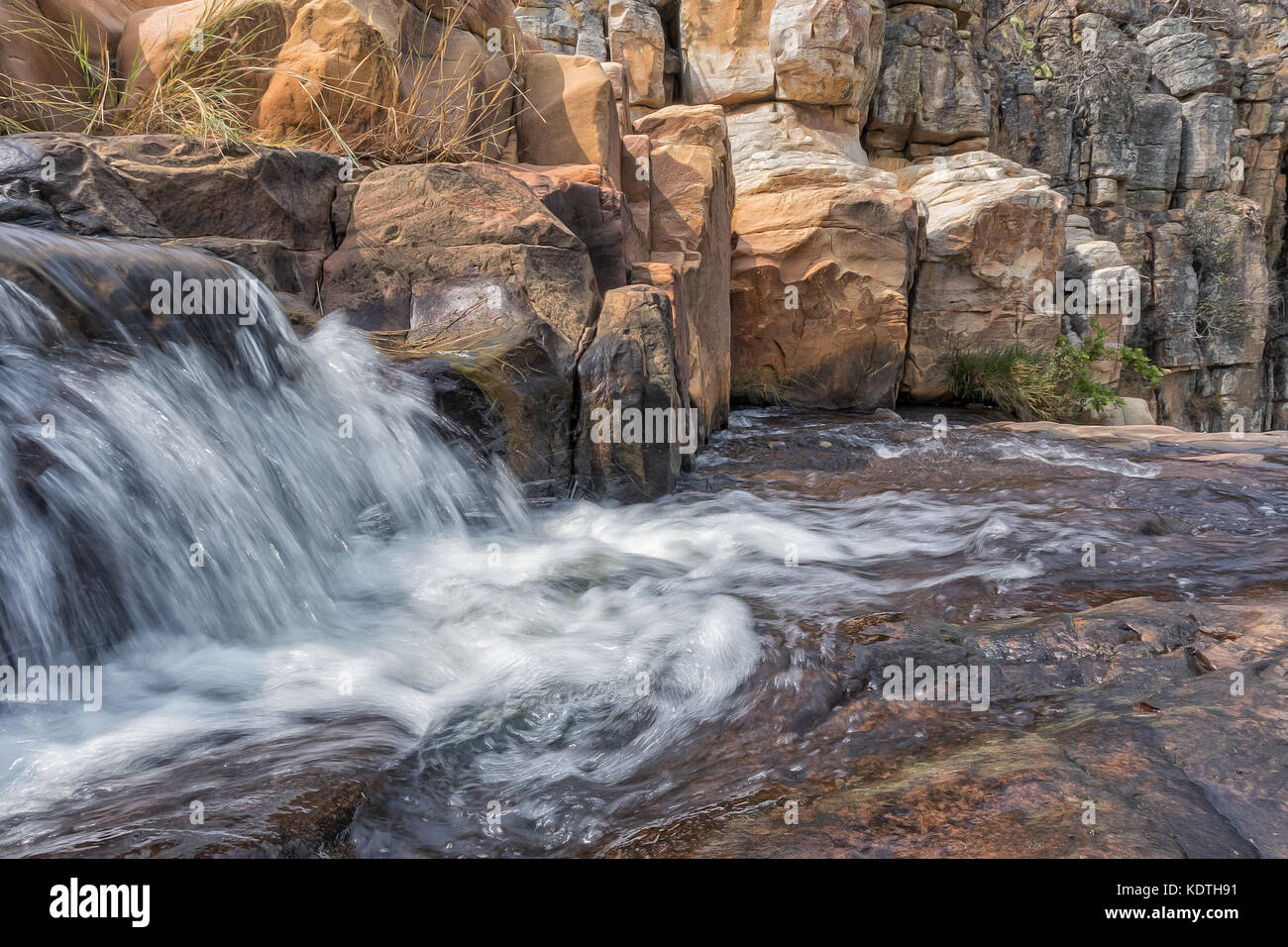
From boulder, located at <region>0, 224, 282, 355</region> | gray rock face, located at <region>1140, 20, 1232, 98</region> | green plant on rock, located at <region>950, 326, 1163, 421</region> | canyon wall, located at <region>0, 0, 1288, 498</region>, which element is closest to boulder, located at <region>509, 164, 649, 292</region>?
canyon wall, located at <region>0, 0, 1288, 498</region>

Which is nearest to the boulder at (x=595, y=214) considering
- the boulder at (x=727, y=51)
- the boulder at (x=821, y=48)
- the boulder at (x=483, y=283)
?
the boulder at (x=483, y=283)

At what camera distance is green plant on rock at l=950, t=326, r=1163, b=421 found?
31.1ft

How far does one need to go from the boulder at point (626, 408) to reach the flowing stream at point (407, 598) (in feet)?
0.68

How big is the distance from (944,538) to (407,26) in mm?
5131

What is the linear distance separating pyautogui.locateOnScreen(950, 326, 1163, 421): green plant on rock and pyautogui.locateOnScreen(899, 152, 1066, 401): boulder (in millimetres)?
157

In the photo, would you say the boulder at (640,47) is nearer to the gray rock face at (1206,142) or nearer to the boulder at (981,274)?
the boulder at (981,274)

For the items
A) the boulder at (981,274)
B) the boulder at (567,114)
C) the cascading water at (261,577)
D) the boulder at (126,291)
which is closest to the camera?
the cascading water at (261,577)

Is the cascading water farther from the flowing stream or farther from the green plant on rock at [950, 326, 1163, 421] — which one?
the green plant on rock at [950, 326, 1163, 421]

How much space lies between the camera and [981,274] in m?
9.52

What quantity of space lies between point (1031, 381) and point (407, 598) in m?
8.65

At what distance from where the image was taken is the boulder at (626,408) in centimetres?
442

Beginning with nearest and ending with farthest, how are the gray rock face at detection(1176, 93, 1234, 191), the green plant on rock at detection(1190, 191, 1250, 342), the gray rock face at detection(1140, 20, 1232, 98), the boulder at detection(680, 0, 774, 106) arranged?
1. the boulder at detection(680, 0, 774, 106)
2. the green plant on rock at detection(1190, 191, 1250, 342)
3. the gray rock face at detection(1176, 93, 1234, 191)
4. the gray rock face at detection(1140, 20, 1232, 98)

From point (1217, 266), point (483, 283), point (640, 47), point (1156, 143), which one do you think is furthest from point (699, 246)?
→ point (1217, 266)

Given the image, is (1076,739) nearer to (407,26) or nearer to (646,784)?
(646,784)
